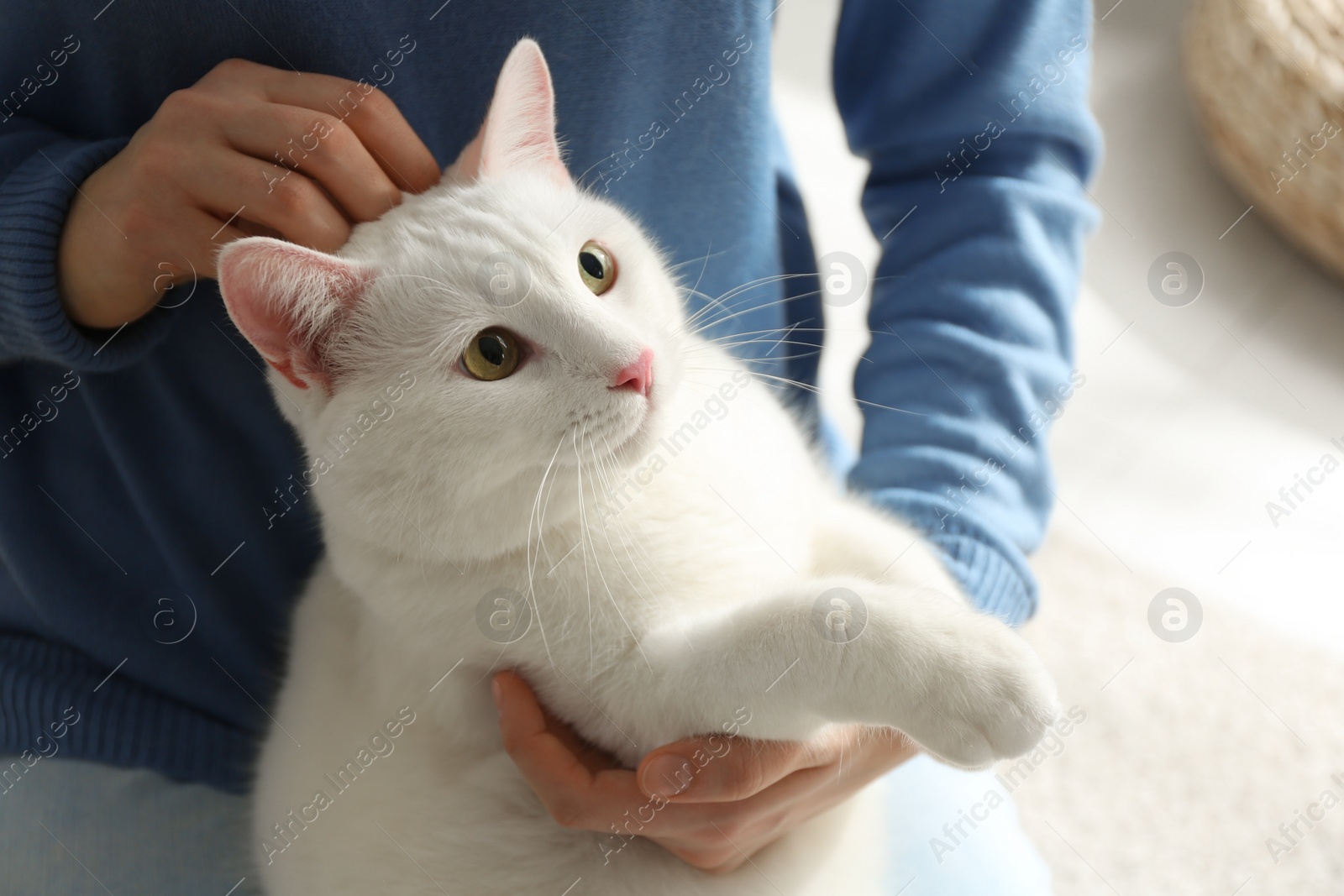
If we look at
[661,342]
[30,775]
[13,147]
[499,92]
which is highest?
[13,147]

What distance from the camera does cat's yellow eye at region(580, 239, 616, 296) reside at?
0.95m

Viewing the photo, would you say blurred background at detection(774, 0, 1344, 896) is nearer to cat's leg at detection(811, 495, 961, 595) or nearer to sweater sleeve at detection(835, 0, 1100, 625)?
sweater sleeve at detection(835, 0, 1100, 625)

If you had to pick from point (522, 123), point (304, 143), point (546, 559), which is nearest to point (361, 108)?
point (304, 143)

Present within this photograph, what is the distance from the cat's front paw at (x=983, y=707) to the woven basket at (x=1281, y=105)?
81.8 inches

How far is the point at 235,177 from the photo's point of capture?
0.86 meters

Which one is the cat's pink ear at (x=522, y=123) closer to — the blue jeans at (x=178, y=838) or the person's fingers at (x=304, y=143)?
the person's fingers at (x=304, y=143)

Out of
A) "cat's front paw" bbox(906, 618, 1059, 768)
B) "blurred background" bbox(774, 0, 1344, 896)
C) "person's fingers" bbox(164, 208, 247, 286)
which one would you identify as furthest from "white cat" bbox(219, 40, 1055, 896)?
"blurred background" bbox(774, 0, 1344, 896)

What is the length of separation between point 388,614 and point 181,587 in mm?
488

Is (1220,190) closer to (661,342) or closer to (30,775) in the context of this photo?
(661,342)

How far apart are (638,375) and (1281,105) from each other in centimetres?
220

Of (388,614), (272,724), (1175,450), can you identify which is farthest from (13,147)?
(1175,450)

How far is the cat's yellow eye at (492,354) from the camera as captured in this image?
2.89 feet

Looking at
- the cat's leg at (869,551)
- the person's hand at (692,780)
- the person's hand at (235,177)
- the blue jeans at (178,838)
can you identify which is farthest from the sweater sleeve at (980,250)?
the person's hand at (235,177)

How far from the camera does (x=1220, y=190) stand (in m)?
2.65
